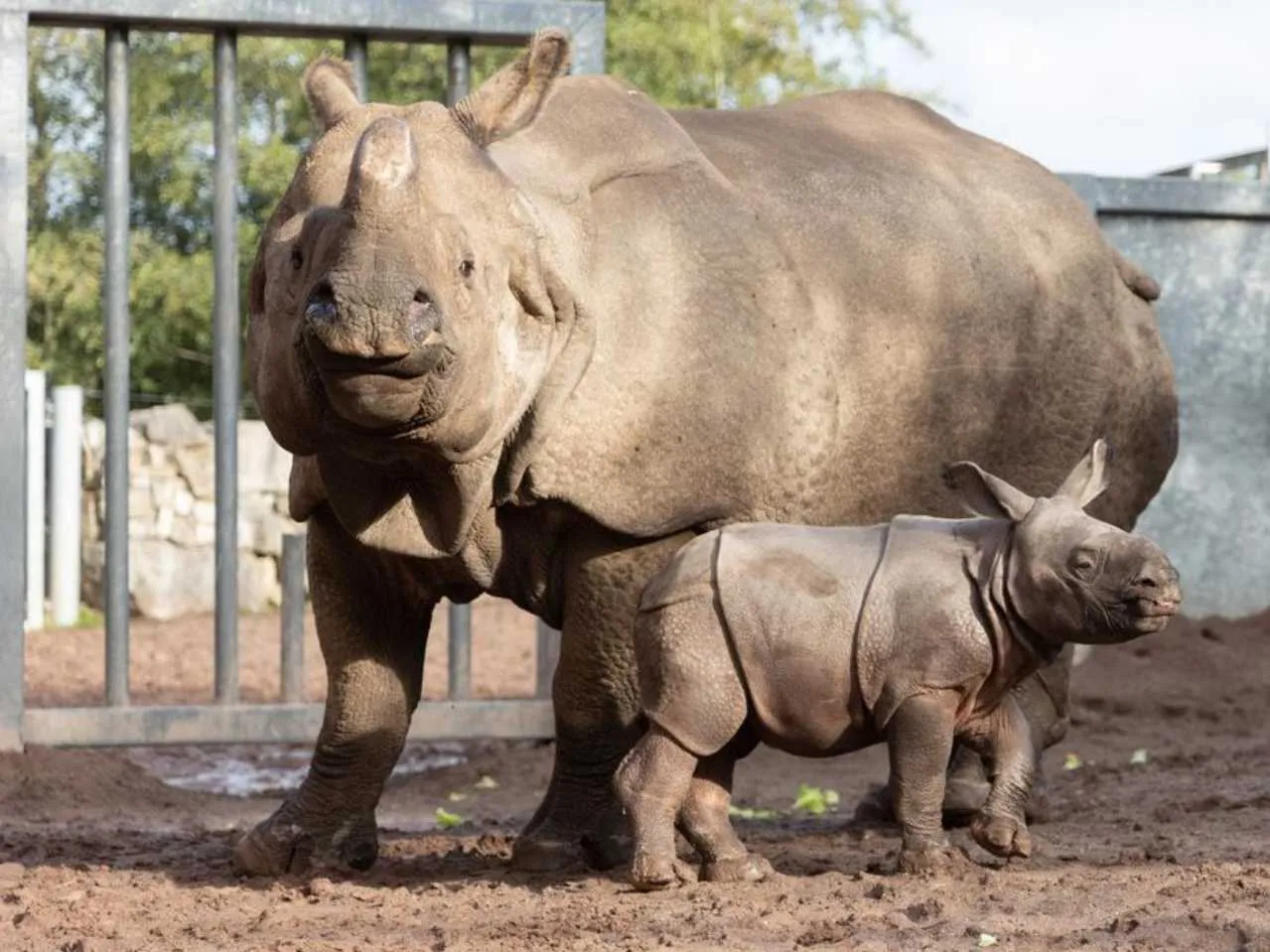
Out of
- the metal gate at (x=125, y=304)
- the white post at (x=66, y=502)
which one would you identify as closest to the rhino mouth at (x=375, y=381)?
the metal gate at (x=125, y=304)

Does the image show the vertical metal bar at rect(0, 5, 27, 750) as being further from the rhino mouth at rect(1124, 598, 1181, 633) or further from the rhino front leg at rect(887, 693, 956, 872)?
→ the rhino mouth at rect(1124, 598, 1181, 633)

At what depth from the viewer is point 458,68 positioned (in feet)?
31.5

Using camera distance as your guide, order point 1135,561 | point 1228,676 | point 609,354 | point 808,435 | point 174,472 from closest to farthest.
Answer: point 1135,561 < point 609,354 < point 808,435 < point 1228,676 < point 174,472

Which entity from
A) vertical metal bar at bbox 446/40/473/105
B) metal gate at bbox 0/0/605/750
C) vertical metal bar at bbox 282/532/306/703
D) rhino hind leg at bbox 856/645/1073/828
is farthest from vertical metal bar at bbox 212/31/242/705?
rhino hind leg at bbox 856/645/1073/828

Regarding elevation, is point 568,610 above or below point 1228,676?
above

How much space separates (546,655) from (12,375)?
2256 millimetres

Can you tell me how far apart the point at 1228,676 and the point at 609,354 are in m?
6.77

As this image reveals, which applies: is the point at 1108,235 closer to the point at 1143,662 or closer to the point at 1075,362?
the point at 1143,662

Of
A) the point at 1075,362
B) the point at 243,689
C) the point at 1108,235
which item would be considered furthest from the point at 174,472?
the point at 1075,362

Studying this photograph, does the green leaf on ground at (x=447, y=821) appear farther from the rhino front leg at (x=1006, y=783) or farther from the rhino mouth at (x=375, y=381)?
the rhino mouth at (x=375, y=381)

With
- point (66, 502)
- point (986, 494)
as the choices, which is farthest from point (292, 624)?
point (66, 502)

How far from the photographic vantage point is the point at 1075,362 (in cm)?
780

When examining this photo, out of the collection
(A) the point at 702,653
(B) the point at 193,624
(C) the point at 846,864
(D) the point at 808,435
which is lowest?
(B) the point at 193,624

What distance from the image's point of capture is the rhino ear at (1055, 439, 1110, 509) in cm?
604
